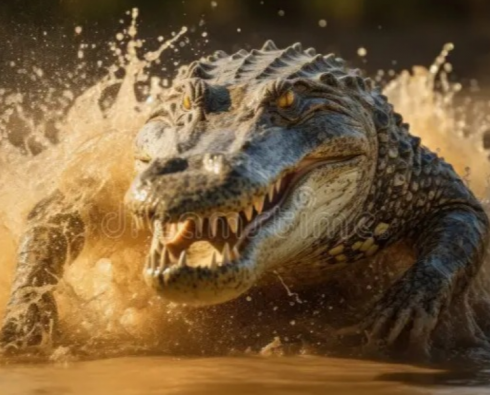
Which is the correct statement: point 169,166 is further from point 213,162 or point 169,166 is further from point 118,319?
point 118,319

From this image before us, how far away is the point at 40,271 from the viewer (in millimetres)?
5816

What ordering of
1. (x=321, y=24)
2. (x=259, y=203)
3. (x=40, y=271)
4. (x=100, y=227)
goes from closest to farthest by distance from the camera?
(x=259, y=203) < (x=40, y=271) < (x=100, y=227) < (x=321, y=24)

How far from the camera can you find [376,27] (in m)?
19.9

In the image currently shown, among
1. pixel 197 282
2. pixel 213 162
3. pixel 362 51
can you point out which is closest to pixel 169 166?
pixel 213 162

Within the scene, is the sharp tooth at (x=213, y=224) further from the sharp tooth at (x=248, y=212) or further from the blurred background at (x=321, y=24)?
the blurred background at (x=321, y=24)

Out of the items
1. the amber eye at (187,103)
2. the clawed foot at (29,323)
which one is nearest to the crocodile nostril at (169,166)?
the amber eye at (187,103)

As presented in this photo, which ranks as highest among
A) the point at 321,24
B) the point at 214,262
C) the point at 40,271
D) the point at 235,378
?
the point at 321,24

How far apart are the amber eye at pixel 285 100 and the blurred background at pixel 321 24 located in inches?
244

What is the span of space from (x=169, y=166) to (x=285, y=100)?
1.05 m

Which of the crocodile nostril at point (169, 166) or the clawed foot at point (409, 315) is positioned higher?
the crocodile nostril at point (169, 166)

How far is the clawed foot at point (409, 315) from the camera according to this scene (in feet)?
17.5

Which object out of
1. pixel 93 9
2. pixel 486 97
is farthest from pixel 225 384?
pixel 93 9

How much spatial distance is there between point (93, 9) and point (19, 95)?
8.86 meters

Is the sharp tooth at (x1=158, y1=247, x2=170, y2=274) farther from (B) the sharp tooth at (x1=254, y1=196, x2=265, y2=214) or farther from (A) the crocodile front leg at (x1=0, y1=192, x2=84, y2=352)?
(A) the crocodile front leg at (x1=0, y1=192, x2=84, y2=352)
